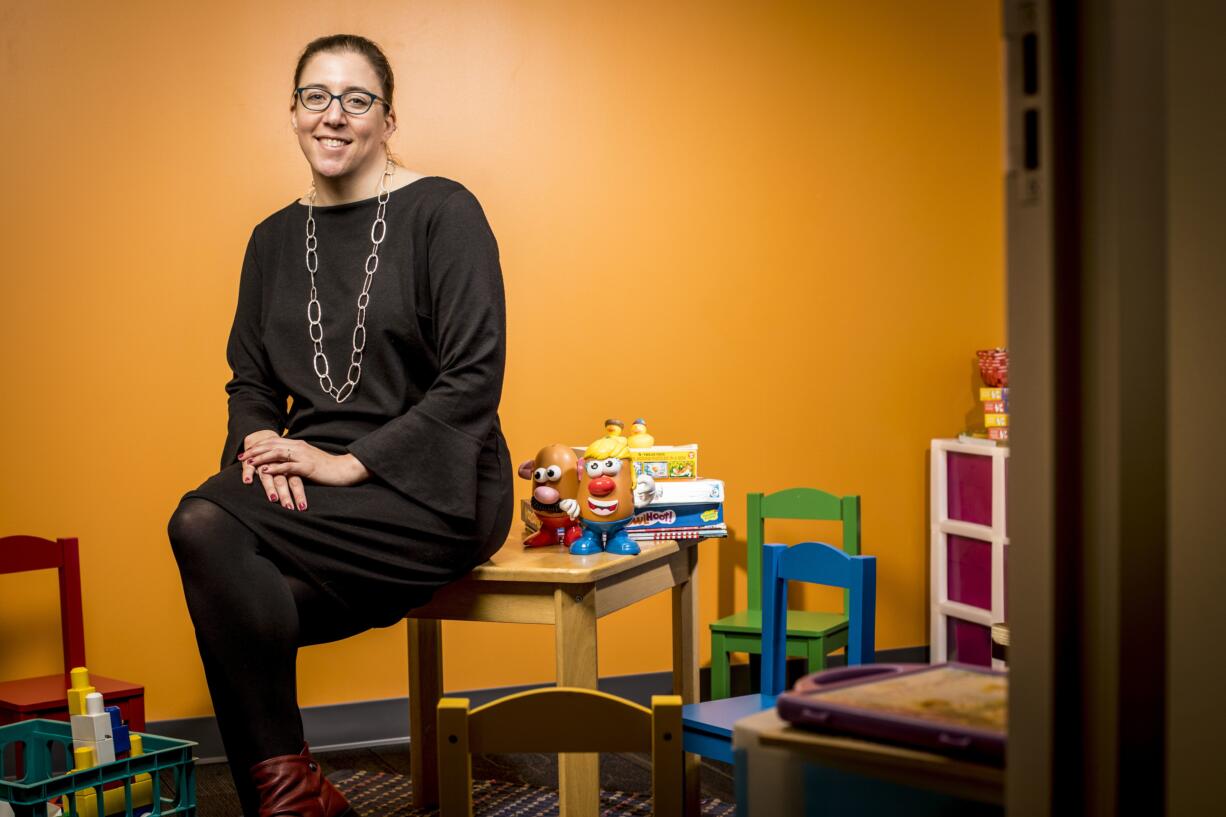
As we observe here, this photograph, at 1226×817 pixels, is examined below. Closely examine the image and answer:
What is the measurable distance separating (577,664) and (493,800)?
0.76m

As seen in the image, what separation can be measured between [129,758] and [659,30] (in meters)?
2.32

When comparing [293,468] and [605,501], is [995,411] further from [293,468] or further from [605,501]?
[293,468]

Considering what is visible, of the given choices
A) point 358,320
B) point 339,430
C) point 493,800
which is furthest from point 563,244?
point 493,800

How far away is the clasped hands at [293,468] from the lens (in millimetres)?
1928

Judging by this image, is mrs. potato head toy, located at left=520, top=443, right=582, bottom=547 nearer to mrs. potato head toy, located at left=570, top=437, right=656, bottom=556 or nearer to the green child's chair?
mrs. potato head toy, located at left=570, top=437, right=656, bottom=556

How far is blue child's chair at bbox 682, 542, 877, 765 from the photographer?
2045 mm

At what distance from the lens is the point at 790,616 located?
10.4 ft

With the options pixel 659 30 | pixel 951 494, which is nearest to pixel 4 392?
pixel 659 30

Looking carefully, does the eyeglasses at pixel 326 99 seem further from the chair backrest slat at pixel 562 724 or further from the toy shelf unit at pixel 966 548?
the toy shelf unit at pixel 966 548

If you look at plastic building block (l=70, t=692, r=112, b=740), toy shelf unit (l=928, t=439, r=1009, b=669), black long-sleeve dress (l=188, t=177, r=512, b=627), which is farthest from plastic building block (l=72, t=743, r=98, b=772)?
toy shelf unit (l=928, t=439, r=1009, b=669)

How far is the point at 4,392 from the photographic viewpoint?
9.18ft

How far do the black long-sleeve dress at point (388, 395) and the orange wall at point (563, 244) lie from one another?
78 cm


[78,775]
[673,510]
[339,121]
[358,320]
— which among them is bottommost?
[78,775]

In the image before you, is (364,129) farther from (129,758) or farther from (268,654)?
(129,758)
